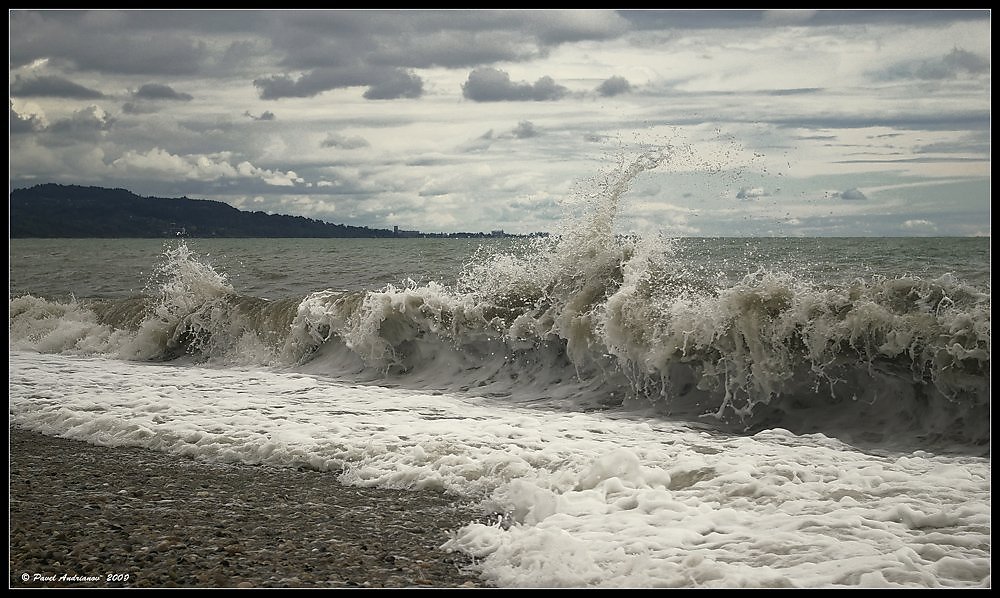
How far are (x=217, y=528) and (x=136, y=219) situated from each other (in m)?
38.0

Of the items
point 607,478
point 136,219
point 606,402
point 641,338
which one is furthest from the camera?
point 136,219

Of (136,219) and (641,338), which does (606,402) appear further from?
(136,219)

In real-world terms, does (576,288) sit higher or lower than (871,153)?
lower

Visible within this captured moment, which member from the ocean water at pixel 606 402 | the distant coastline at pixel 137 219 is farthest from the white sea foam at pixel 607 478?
the distant coastline at pixel 137 219

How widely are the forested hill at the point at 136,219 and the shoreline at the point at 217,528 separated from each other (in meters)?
28.2

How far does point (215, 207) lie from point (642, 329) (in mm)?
28633

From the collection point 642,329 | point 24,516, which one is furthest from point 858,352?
point 24,516

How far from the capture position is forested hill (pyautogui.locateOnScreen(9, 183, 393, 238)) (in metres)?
33.9

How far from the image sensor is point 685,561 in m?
3.69

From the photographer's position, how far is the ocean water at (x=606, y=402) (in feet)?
13.1

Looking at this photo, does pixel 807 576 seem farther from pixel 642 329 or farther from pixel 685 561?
pixel 642 329

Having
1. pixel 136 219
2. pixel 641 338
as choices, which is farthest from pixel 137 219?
pixel 641 338

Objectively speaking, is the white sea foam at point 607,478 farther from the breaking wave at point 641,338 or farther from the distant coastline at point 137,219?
the distant coastline at point 137,219

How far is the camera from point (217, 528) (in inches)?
173
